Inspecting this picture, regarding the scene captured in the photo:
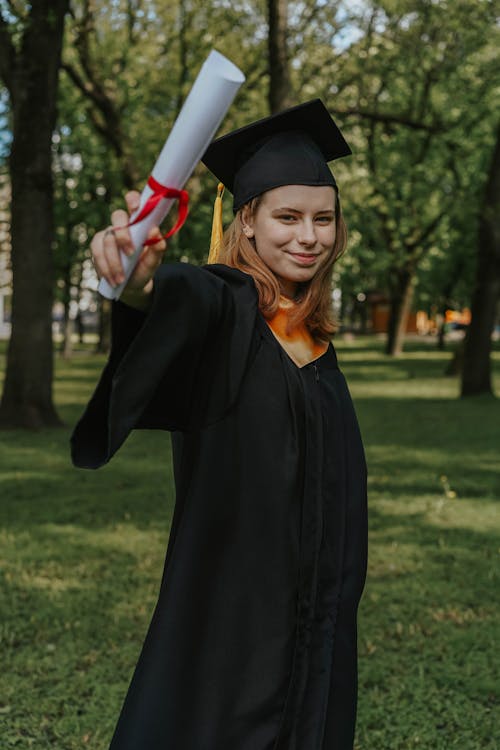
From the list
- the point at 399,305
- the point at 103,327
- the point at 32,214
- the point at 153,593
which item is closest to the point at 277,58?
the point at 32,214

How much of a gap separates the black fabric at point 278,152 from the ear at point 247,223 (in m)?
0.03

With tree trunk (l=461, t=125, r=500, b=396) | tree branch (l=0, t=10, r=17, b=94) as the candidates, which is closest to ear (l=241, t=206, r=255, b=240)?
tree branch (l=0, t=10, r=17, b=94)

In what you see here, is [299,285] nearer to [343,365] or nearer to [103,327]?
[343,365]

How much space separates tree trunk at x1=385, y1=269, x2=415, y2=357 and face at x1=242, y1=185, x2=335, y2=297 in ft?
99.9

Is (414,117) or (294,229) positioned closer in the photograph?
(294,229)

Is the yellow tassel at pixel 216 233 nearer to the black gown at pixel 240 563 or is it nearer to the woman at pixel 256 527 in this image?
the woman at pixel 256 527

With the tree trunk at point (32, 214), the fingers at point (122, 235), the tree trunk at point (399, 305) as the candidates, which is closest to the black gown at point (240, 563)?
the fingers at point (122, 235)

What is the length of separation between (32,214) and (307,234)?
36.2 feet

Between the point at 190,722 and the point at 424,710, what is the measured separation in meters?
2.23

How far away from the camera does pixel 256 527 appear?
8.73ft

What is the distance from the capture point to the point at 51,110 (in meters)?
13.3

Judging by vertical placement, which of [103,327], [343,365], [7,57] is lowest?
[343,365]

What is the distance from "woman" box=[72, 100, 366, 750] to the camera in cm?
264

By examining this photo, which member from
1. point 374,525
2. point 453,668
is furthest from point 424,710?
point 374,525
